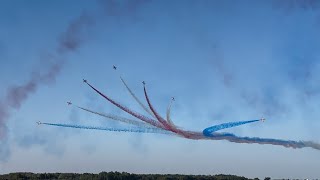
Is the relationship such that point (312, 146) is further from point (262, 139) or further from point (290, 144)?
point (262, 139)

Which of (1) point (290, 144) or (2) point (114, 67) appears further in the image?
(1) point (290, 144)

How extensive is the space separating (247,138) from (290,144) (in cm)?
732

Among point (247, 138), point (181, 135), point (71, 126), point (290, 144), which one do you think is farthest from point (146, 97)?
point (290, 144)

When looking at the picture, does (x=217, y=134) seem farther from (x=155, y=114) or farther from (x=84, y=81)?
(x=84, y=81)

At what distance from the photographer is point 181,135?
71062mm

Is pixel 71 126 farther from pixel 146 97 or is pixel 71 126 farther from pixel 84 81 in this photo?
pixel 146 97

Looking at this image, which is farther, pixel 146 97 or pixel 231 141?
pixel 231 141

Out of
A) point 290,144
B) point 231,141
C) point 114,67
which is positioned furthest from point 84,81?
point 290,144

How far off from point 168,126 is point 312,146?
24452 millimetres

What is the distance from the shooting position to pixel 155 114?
2749 inches

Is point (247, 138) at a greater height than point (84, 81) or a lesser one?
lesser

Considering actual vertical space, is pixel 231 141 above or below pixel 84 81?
below

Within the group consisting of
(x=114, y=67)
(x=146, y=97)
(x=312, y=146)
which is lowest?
(x=312, y=146)

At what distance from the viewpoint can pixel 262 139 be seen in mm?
74312
